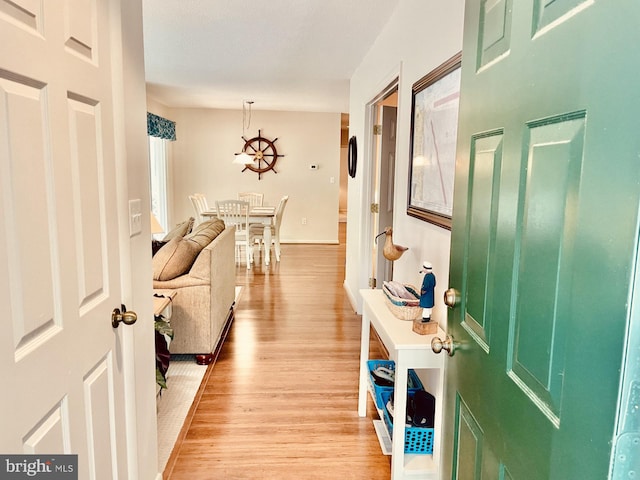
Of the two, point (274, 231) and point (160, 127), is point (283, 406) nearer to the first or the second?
point (274, 231)

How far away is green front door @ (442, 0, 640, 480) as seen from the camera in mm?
526

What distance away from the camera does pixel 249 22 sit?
118 inches

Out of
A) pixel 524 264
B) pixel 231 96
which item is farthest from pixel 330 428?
pixel 231 96

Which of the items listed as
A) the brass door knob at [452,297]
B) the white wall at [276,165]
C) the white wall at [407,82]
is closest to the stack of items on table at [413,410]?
the white wall at [407,82]

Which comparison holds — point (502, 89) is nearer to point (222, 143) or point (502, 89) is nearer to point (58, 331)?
point (58, 331)

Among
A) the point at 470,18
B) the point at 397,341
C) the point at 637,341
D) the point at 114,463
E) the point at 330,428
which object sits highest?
the point at 470,18

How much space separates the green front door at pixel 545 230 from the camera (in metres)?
0.53

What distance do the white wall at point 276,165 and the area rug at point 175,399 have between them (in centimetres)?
516

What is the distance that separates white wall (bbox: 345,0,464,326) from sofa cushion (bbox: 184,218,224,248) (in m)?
1.36

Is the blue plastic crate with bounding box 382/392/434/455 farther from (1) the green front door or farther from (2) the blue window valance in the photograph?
(2) the blue window valance

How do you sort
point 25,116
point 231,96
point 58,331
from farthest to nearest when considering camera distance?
point 231,96 < point 58,331 < point 25,116

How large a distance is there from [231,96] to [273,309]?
355cm

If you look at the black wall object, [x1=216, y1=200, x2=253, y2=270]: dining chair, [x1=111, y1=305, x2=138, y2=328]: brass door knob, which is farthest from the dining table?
[x1=111, y1=305, x2=138, y2=328]: brass door knob

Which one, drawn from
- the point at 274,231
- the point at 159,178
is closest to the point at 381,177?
the point at 274,231
